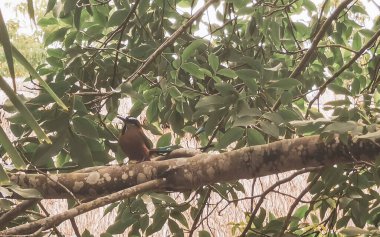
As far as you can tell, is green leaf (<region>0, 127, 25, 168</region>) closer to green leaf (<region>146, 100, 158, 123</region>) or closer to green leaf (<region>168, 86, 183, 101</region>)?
green leaf (<region>168, 86, 183, 101</region>)

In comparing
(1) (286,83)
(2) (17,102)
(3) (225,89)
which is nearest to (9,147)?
(2) (17,102)

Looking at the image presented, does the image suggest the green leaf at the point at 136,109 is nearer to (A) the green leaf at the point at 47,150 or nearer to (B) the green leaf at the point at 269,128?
(A) the green leaf at the point at 47,150

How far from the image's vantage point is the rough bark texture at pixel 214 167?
134cm


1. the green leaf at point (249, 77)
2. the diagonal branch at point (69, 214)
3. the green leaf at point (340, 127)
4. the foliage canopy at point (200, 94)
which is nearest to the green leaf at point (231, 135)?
the foliage canopy at point (200, 94)

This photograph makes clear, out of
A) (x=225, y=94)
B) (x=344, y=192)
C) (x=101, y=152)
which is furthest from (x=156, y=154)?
(x=344, y=192)

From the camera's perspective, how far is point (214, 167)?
1.45 metres

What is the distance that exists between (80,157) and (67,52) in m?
0.49

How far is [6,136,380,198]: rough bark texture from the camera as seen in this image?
52.6 inches

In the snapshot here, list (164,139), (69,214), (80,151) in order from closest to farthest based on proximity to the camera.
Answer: (69,214) → (80,151) → (164,139)

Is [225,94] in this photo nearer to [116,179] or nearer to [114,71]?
[116,179]

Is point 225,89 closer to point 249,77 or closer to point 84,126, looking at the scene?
point 249,77

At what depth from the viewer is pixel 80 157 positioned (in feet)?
5.63

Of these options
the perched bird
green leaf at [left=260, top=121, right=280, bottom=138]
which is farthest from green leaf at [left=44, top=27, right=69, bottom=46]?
green leaf at [left=260, top=121, right=280, bottom=138]

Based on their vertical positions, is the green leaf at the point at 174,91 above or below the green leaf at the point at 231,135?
above
